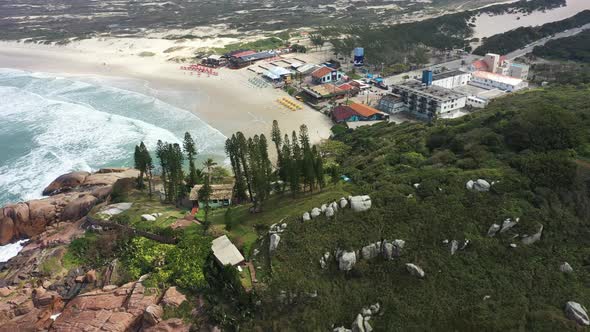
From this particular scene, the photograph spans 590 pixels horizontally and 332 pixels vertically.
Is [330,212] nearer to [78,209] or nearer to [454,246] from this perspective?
[454,246]

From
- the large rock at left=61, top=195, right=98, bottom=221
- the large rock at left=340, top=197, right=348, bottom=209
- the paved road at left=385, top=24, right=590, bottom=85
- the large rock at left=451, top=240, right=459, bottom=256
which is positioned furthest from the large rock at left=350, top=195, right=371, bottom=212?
the paved road at left=385, top=24, right=590, bottom=85

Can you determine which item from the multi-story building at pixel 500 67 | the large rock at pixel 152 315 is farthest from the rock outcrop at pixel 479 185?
the multi-story building at pixel 500 67

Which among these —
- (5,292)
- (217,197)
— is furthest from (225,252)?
(5,292)

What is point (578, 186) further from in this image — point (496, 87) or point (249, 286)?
point (496, 87)

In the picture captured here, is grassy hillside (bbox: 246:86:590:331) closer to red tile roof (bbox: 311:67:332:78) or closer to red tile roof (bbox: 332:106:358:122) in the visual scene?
red tile roof (bbox: 332:106:358:122)

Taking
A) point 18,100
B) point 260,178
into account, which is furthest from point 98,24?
point 260,178

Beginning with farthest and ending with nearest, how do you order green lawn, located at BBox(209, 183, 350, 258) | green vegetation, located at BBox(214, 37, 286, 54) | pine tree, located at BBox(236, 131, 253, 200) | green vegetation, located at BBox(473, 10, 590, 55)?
green vegetation, located at BBox(214, 37, 286, 54) → green vegetation, located at BBox(473, 10, 590, 55) → pine tree, located at BBox(236, 131, 253, 200) → green lawn, located at BBox(209, 183, 350, 258)
